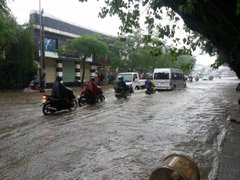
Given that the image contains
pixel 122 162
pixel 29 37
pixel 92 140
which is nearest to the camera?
pixel 122 162

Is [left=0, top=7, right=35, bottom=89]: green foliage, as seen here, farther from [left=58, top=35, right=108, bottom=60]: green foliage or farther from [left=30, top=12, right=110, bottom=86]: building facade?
[left=58, top=35, right=108, bottom=60]: green foliage

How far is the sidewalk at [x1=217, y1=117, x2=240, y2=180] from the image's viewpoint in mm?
6727

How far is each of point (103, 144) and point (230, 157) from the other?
299cm

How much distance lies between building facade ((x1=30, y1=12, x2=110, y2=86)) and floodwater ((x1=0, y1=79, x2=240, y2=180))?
24.1 meters

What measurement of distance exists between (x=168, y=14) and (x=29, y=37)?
2499 centimetres

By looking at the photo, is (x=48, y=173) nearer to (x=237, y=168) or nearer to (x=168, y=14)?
(x=237, y=168)

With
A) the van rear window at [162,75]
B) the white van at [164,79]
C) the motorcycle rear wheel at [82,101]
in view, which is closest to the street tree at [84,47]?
the white van at [164,79]

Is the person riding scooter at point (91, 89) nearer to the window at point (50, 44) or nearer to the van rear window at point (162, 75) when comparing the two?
the van rear window at point (162, 75)

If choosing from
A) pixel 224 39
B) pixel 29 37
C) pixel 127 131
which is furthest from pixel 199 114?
pixel 29 37

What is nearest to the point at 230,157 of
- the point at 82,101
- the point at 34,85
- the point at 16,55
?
the point at 82,101

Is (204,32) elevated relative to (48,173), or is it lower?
elevated

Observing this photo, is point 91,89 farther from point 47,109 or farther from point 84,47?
point 84,47

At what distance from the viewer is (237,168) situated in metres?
7.13

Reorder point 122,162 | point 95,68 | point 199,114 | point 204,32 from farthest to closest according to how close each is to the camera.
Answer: point 95,68 < point 199,114 < point 122,162 < point 204,32
